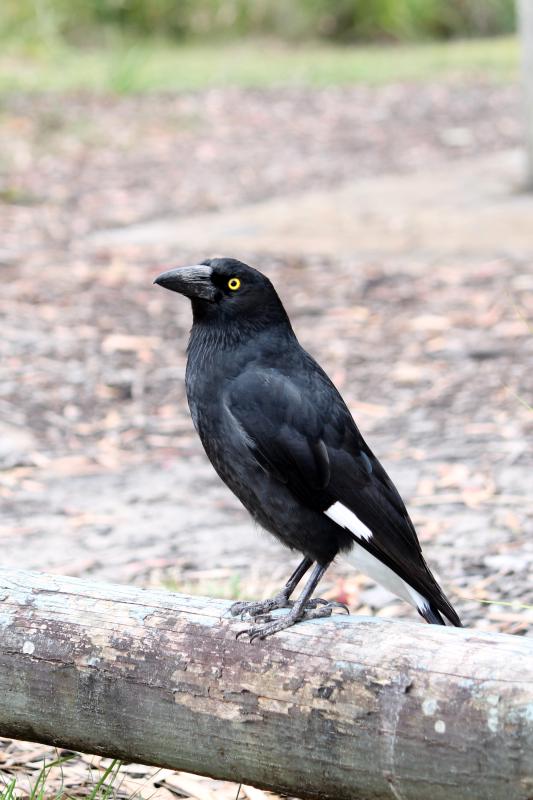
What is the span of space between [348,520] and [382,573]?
16 centimetres

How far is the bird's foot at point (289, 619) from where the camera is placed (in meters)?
2.08

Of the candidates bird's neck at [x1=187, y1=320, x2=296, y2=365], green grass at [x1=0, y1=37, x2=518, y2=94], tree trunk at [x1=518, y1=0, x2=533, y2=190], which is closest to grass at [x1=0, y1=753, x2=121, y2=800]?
bird's neck at [x1=187, y1=320, x2=296, y2=365]

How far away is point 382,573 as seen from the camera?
254 cm

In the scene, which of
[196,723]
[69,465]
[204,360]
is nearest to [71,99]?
[69,465]

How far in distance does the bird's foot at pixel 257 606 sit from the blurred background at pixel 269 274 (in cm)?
40

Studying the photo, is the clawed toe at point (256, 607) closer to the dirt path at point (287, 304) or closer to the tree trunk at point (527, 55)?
the dirt path at point (287, 304)

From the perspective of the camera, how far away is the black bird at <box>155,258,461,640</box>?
2.44m

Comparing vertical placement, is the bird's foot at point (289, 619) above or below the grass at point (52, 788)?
above

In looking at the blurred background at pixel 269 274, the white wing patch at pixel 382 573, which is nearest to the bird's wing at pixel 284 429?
the white wing patch at pixel 382 573

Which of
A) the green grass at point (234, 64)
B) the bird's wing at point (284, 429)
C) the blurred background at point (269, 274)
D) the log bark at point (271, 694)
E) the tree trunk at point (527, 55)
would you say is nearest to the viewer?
the log bark at point (271, 694)

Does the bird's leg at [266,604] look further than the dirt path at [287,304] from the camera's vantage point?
No

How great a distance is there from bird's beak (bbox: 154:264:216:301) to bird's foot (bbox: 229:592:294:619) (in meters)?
0.61

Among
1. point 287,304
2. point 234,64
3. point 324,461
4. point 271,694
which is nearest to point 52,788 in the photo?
point 271,694

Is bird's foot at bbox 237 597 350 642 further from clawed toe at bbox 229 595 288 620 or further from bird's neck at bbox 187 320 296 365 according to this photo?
bird's neck at bbox 187 320 296 365
